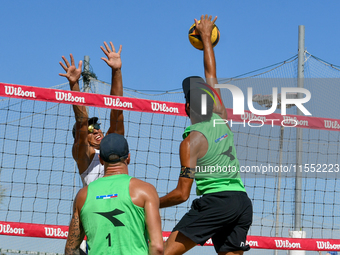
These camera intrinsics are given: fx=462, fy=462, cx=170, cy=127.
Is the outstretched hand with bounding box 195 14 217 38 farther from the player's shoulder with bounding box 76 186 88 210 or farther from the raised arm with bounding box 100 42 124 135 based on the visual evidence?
the player's shoulder with bounding box 76 186 88 210

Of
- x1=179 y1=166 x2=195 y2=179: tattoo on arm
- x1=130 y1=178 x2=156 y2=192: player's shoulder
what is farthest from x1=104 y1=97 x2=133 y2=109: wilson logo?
x1=130 y1=178 x2=156 y2=192: player's shoulder

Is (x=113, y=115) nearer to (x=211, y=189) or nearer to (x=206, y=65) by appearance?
→ (x=206, y=65)

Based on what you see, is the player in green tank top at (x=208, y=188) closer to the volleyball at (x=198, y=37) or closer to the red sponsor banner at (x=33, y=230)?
the volleyball at (x=198, y=37)

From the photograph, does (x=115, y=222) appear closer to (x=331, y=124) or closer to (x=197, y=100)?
(x=197, y=100)

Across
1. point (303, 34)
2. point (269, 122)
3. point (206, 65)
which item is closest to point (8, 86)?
point (206, 65)

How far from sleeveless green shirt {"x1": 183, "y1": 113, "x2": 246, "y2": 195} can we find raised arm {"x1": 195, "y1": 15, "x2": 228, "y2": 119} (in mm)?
329

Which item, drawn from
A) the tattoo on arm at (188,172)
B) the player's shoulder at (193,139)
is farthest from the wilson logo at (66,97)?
the tattoo on arm at (188,172)

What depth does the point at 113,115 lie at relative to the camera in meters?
5.45

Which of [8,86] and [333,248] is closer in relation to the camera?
[8,86]

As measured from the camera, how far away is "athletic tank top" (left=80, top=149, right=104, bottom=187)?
16.6ft

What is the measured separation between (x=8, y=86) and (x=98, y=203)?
290 cm

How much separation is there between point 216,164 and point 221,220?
466 millimetres

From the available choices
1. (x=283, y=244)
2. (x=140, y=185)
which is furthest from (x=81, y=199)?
(x=283, y=244)

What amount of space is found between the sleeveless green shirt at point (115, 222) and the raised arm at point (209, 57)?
1.66 m
